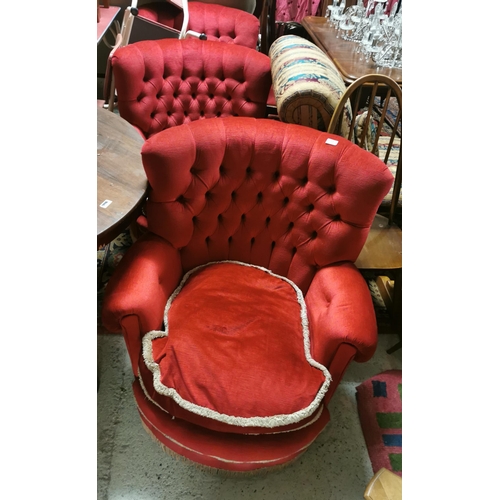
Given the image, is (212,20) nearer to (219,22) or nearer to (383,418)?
(219,22)

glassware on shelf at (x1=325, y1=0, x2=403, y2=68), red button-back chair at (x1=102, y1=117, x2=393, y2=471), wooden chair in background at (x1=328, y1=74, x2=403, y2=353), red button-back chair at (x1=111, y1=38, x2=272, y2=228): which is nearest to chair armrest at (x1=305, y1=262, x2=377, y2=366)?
red button-back chair at (x1=102, y1=117, x2=393, y2=471)

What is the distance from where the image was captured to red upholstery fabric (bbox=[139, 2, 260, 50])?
2.61m

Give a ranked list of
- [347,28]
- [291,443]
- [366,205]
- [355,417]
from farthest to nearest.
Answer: [347,28] → [355,417] → [366,205] → [291,443]

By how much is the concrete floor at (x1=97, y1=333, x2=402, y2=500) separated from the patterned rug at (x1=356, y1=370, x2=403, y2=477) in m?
0.04

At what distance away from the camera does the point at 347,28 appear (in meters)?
2.88

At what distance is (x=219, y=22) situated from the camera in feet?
8.66

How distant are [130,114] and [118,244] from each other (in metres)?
0.63

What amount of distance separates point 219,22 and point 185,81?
877mm

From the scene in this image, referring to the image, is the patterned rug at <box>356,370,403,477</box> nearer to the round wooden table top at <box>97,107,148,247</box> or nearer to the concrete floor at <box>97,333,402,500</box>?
the concrete floor at <box>97,333,402,500</box>

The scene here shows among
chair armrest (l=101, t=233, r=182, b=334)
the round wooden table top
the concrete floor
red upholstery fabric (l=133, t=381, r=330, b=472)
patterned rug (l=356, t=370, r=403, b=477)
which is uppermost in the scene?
the round wooden table top

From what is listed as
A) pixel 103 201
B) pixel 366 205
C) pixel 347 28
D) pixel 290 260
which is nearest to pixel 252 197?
pixel 290 260

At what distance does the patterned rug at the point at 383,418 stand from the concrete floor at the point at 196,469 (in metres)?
0.04

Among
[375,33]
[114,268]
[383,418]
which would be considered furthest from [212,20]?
[383,418]
